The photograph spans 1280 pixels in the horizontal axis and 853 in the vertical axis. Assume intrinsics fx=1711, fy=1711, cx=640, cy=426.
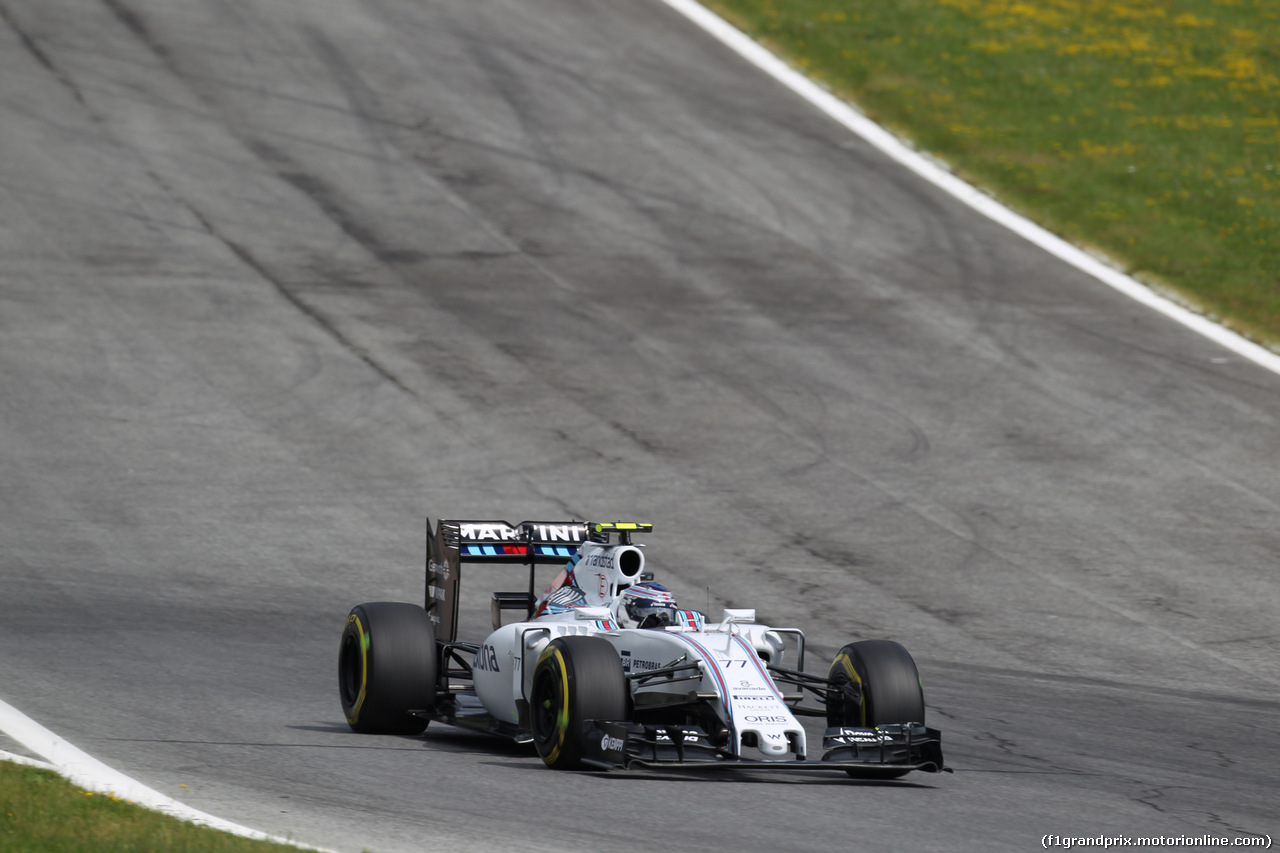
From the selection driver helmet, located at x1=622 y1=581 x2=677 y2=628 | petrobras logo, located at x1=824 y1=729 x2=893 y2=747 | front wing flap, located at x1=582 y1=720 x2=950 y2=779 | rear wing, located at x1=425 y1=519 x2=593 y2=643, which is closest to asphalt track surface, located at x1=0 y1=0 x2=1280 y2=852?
front wing flap, located at x1=582 y1=720 x2=950 y2=779

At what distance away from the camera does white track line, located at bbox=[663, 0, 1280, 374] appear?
25.6 meters

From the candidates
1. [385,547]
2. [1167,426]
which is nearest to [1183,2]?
[1167,426]

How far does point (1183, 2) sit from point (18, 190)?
27.3 meters

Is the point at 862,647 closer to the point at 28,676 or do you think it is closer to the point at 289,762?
the point at 289,762

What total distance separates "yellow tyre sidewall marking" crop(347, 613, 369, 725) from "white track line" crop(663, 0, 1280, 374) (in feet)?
55.9

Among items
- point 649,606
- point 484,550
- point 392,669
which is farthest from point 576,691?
point 484,550

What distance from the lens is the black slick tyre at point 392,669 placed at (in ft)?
35.6

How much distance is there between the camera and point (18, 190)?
88.5 feet

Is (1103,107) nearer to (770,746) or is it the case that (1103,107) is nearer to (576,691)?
(770,746)

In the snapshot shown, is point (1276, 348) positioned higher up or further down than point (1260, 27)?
further down

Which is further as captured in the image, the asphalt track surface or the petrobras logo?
the asphalt track surface

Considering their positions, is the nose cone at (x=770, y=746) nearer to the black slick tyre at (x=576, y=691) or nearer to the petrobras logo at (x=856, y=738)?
the petrobras logo at (x=856, y=738)

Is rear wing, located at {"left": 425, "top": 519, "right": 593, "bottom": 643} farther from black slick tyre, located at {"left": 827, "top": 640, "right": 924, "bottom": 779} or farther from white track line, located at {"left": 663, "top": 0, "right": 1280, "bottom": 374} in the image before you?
white track line, located at {"left": 663, "top": 0, "right": 1280, "bottom": 374}

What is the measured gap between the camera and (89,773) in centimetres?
883
